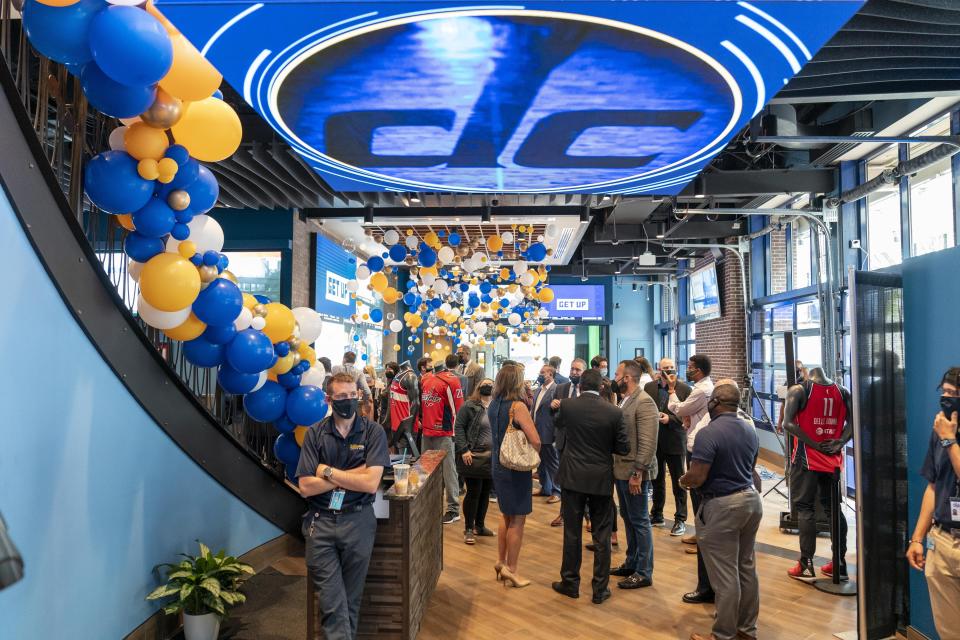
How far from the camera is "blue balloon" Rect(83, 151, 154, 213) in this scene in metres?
2.78

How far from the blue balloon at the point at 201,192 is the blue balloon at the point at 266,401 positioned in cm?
129

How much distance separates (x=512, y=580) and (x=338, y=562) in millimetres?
1829

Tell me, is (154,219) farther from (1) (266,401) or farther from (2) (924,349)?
(2) (924,349)

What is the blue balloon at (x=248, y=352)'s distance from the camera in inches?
139

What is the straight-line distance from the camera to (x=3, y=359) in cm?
247

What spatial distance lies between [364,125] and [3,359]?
210 cm

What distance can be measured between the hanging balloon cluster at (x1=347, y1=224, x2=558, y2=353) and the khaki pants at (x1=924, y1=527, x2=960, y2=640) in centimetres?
810

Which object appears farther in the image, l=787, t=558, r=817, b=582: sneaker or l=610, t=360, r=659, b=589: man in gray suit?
l=787, t=558, r=817, b=582: sneaker

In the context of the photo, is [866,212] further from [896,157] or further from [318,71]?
[318,71]

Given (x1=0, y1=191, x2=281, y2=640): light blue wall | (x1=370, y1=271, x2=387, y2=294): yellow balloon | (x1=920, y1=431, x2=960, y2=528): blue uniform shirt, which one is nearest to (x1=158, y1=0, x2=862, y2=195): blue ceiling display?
Result: (x1=0, y1=191, x2=281, y2=640): light blue wall

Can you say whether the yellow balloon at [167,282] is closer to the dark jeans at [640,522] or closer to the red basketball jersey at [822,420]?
the dark jeans at [640,522]

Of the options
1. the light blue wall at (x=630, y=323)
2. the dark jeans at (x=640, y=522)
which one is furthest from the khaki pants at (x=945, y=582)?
the light blue wall at (x=630, y=323)

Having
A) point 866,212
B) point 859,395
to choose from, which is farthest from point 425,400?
point 866,212

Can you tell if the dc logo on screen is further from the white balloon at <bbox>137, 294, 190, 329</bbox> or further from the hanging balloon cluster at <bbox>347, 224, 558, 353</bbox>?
the hanging balloon cluster at <bbox>347, 224, 558, 353</bbox>
